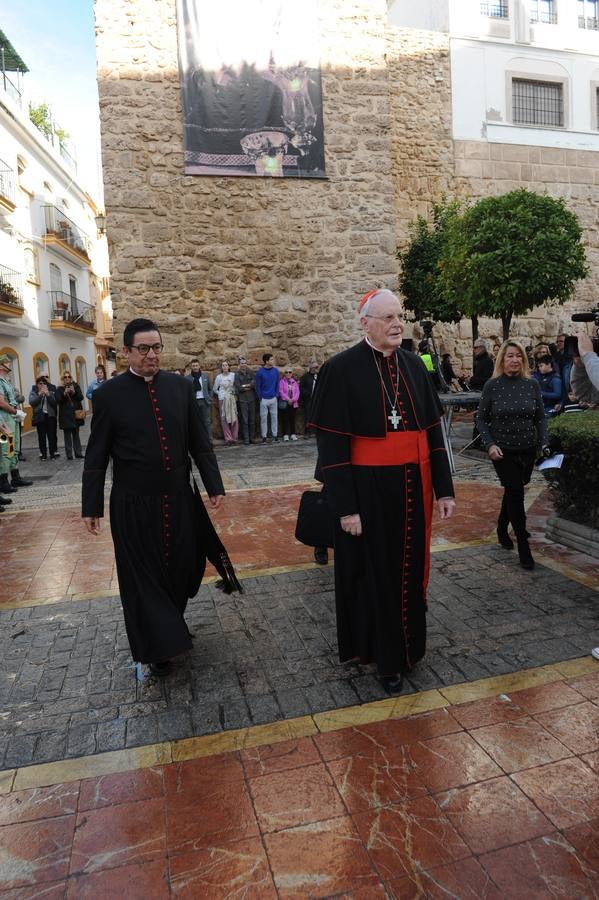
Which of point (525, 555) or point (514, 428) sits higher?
point (514, 428)

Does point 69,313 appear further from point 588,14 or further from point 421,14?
point 588,14

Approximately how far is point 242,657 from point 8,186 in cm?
2276

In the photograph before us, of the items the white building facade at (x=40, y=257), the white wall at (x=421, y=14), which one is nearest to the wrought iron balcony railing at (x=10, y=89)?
the white building facade at (x=40, y=257)

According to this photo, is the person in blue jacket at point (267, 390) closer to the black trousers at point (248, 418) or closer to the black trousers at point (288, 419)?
the black trousers at point (248, 418)

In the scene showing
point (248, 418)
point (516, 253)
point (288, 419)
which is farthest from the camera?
point (288, 419)

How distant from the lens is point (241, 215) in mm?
12773

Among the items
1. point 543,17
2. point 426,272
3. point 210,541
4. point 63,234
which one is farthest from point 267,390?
point 63,234

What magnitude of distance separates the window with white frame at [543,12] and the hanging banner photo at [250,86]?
9.33 metres

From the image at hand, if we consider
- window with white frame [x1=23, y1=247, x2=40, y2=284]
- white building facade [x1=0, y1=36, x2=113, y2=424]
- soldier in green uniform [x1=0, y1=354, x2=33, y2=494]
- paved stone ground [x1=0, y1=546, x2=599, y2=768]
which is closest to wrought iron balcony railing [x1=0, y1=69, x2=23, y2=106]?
white building facade [x1=0, y1=36, x2=113, y2=424]

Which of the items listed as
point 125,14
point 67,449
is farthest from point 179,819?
point 125,14

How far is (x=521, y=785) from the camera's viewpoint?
231 centimetres

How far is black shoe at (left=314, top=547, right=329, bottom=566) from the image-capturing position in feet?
15.9

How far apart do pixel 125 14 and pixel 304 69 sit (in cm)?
344

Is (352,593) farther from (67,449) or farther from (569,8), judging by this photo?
(569,8)
